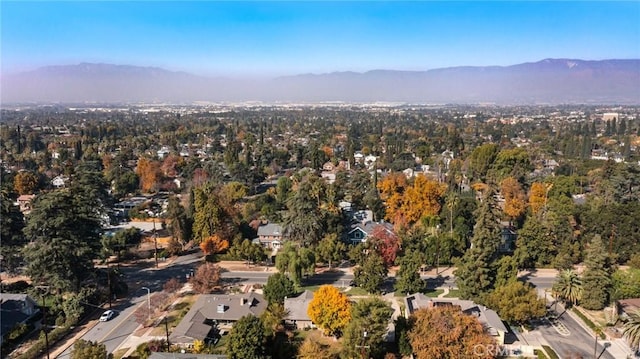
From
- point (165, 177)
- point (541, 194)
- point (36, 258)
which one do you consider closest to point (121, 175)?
point (165, 177)

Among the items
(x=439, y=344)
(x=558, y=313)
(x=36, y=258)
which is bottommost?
(x=558, y=313)

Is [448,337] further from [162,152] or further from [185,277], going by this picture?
[162,152]

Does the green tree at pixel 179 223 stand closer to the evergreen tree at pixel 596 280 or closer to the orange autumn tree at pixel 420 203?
the orange autumn tree at pixel 420 203

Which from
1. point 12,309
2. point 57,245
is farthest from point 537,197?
point 12,309

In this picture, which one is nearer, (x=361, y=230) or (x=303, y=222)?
(x=303, y=222)

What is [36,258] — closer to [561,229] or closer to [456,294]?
[456,294]

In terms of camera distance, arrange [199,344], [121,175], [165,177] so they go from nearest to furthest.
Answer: [199,344] < [121,175] < [165,177]
